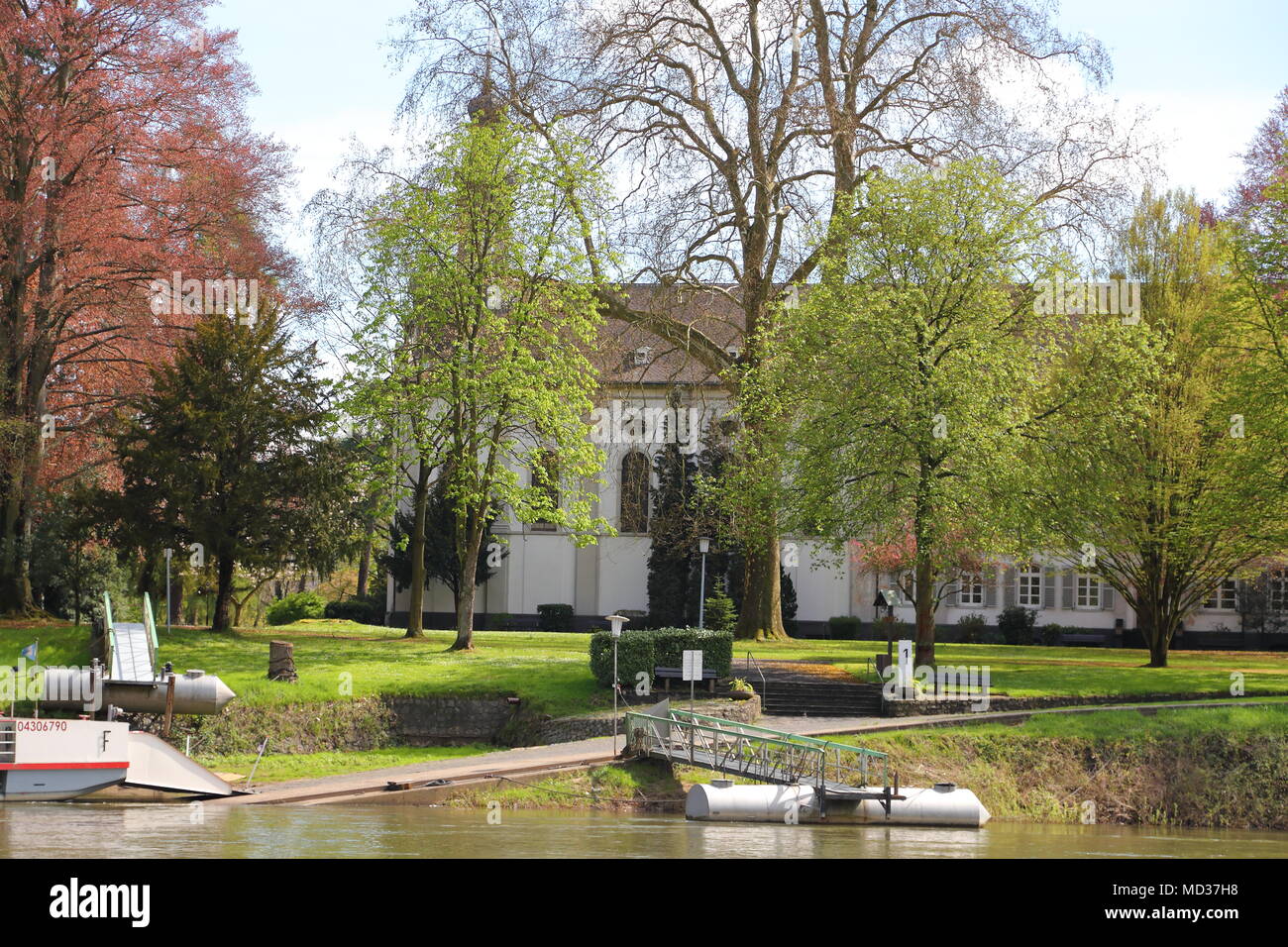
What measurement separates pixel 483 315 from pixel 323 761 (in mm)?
14133

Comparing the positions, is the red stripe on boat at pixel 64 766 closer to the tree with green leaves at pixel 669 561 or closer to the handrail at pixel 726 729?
the handrail at pixel 726 729

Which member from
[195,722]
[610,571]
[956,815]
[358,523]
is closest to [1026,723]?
[956,815]

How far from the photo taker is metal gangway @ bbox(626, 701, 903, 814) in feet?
78.8

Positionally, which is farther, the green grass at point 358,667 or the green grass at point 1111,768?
the green grass at point 358,667

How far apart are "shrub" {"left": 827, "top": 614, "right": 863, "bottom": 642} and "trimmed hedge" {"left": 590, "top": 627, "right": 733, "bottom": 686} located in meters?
25.1

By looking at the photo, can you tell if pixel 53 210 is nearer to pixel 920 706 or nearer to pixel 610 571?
pixel 920 706

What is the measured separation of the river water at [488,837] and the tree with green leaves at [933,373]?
9.82m

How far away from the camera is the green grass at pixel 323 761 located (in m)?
26.3

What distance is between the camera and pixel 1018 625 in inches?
2128

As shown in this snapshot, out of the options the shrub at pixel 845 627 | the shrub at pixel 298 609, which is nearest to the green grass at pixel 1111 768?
the shrub at pixel 845 627

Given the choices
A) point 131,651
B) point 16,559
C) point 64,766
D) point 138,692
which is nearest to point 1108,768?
point 138,692

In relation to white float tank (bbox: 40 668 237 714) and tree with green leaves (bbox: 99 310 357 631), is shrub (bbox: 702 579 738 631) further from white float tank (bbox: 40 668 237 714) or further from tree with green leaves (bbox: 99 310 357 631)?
white float tank (bbox: 40 668 237 714)

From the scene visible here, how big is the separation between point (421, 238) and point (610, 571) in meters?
24.7

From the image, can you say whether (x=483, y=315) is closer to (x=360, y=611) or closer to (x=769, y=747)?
(x=769, y=747)
